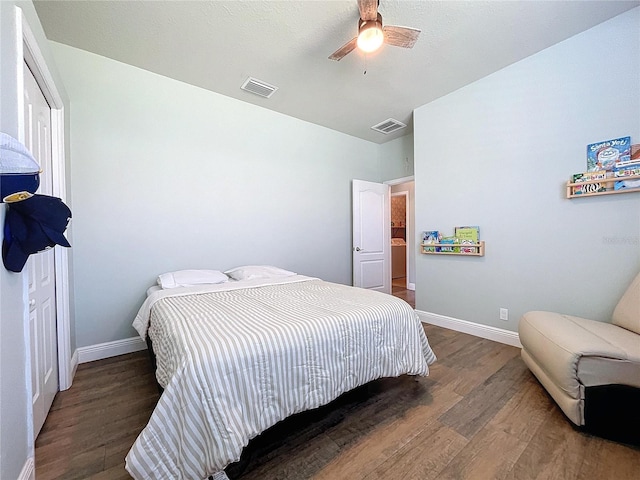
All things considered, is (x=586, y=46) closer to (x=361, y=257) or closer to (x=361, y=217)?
(x=361, y=217)

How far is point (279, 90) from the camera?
3.06m

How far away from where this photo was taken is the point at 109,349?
2.51m

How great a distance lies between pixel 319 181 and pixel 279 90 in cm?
139

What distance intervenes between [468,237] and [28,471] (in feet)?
12.1

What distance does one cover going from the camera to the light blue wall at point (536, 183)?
6.84ft

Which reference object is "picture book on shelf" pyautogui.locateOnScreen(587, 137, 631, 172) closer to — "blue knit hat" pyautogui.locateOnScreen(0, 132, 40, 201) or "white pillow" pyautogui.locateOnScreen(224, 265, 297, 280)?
"white pillow" pyautogui.locateOnScreen(224, 265, 297, 280)

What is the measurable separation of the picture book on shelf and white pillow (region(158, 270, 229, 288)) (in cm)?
358

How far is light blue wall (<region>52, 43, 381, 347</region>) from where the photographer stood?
2.43m

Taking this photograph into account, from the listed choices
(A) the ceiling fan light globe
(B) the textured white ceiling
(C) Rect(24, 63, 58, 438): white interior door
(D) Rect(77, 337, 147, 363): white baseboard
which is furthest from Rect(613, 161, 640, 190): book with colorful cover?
(D) Rect(77, 337, 147, 363): white baseboard

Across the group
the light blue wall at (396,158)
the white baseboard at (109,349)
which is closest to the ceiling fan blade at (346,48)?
the light blue wall at (396,158)

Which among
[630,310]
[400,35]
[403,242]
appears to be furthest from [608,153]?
[403,242]

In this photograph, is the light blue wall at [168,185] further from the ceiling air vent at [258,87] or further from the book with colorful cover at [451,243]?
the book with colorful cover at [451,243]

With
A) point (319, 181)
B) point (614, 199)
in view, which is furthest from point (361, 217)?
point (614, 199)

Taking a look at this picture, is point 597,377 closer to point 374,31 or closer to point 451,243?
point 451,243
